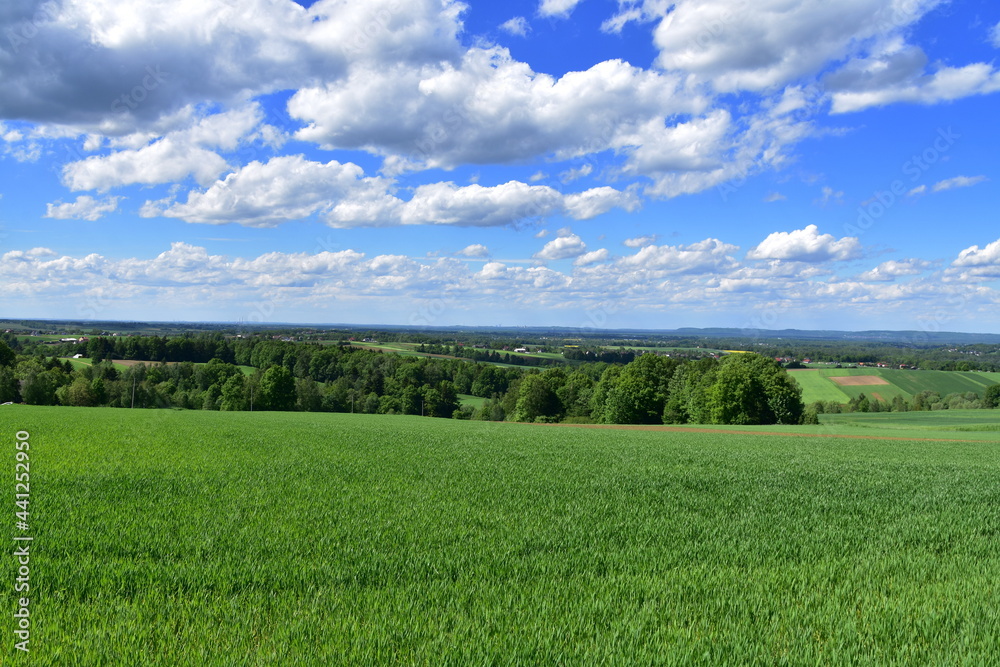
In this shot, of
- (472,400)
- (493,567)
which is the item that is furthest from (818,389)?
(493,567)

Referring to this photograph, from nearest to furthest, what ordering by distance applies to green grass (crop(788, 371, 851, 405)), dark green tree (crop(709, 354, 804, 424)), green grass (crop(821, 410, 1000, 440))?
1. green grass (crop(821, 410, 1000, 440))
2. dark green tree (crop(709, 354, 804, 424))
3. green grass (crop(788, 371, 851, 405))

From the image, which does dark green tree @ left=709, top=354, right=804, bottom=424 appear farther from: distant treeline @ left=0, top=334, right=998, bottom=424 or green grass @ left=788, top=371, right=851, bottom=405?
green grass @ left=788, top=371, right=851, bottom=405

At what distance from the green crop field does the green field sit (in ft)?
308

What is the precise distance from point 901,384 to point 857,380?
24.8 ft

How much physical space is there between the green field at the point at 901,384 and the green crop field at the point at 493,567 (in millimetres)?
93993

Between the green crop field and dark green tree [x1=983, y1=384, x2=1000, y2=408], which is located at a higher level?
the green crop field

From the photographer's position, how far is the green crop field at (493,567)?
6.12 meters

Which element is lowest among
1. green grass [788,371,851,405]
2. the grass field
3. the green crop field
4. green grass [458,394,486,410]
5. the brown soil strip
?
green grass [458,394,486,410]

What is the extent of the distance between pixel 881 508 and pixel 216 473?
1749 cm

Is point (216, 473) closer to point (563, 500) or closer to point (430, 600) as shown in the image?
point (563, 500)

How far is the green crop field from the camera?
6117 mm

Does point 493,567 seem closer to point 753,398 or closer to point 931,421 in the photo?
point 931,421
